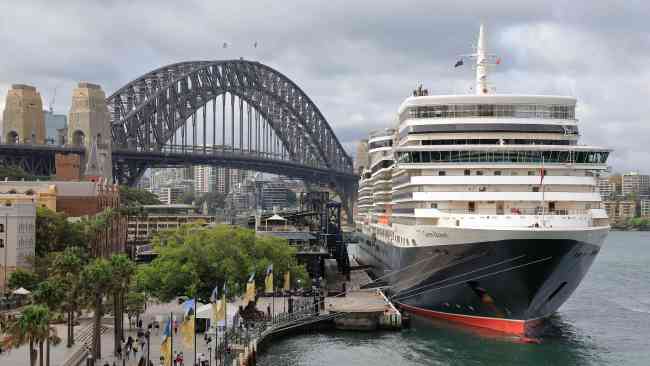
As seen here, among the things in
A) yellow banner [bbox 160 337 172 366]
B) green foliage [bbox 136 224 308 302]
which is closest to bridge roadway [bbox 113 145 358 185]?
green foliage [bbox 136 224 308 302]

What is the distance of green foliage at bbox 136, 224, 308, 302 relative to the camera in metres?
55.7

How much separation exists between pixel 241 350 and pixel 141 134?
10891cm

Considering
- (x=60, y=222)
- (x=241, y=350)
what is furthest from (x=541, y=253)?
(x=60, y=222)

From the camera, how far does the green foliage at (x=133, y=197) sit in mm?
123781

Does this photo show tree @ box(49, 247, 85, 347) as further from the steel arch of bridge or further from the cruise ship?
the steel arch of bridge

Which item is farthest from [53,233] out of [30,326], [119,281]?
[30,326]

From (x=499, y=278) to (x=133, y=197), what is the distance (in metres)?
95.7

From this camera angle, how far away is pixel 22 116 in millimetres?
127875

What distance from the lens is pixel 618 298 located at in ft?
249

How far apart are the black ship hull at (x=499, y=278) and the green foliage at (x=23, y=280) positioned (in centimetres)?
2498

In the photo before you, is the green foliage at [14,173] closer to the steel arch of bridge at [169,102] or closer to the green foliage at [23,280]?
the steel arch of bridge at [169,102]

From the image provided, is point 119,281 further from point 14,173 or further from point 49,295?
point 14,173

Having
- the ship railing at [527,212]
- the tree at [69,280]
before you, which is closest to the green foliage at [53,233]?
the tree at [69,280]

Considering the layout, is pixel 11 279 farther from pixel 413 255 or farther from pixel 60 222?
pixel 413 255
